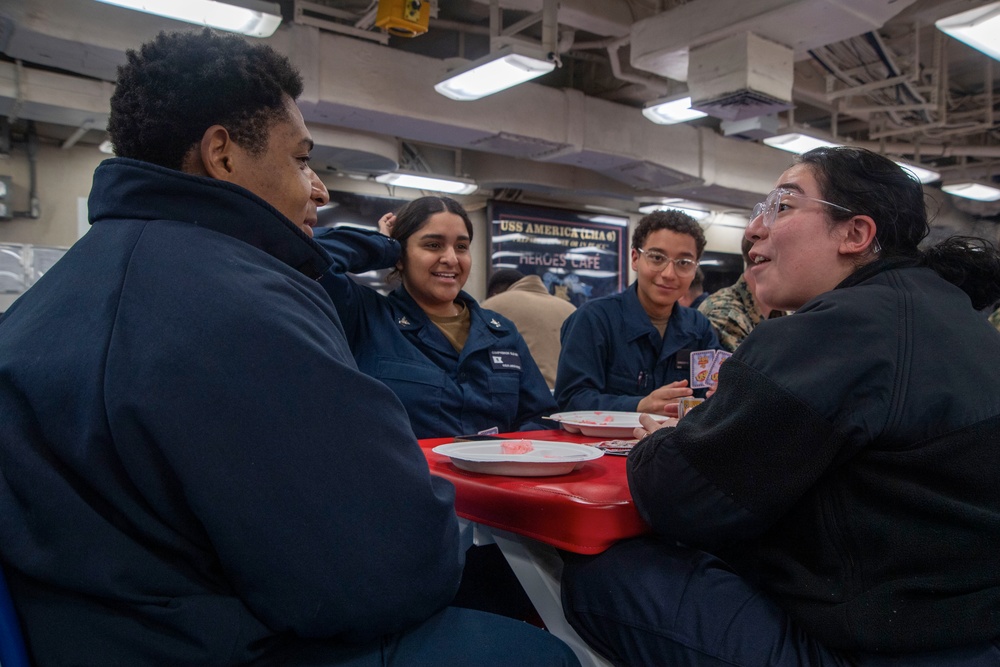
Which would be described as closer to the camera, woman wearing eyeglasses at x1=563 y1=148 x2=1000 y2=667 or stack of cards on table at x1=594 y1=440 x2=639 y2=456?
woman wearing eyeglasses at x1=563 y1=148 x2=1000 y2=667

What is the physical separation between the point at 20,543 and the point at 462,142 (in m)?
5.85

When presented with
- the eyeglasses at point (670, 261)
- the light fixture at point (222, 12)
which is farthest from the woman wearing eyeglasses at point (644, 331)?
the light fixture at point (222, 12)

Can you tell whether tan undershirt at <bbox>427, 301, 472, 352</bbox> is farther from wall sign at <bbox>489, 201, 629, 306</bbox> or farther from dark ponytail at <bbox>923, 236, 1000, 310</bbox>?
wall sign at <bbox>489, 201, 629, 306</bbox>

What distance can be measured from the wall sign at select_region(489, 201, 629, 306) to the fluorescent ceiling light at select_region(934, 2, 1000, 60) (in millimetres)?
5084

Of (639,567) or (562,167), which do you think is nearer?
(639,567)

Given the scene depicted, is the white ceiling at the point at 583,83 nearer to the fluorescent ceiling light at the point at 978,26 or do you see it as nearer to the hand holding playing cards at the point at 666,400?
the fluorescent ceiling light at the point at 978,26

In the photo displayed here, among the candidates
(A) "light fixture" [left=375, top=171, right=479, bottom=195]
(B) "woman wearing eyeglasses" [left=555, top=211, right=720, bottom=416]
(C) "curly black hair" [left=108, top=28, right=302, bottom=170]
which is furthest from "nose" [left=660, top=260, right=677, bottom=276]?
(A) "light fixture" [left=375, top=171, right=479, bottom=195]

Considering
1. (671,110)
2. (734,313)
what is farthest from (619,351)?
(671,110)

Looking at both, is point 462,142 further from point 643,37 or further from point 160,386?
point 160,386

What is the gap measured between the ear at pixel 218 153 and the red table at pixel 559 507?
30.1 inches

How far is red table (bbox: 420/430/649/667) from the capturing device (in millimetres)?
1265

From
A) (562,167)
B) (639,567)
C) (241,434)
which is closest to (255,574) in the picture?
(241,434)

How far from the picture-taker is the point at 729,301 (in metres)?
3.47

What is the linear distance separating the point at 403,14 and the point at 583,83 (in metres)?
3.56
